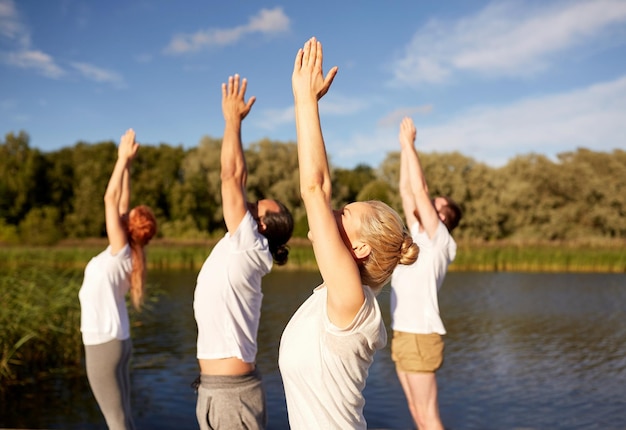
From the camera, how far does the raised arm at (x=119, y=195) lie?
12.9 ft

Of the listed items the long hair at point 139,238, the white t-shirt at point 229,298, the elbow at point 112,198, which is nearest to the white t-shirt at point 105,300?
the long hair at point 139,238

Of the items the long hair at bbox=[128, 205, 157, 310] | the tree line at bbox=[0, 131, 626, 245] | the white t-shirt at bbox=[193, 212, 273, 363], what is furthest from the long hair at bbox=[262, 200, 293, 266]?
the tree line at bbox=[0, 131, 626, 245]

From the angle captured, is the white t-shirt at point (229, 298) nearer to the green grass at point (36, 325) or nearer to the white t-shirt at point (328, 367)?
the white t-shirt at point (328, 367)

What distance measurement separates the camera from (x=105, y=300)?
3855 millimetres

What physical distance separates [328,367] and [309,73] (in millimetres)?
895

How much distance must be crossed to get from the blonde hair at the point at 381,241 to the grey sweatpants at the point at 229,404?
123 centimetres

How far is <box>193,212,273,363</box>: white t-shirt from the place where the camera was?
9.91 ft

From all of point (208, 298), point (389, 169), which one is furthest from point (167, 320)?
point (389, 169)

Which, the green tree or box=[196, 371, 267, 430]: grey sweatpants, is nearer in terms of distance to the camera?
box=[196, 371, 267, 430]: grey sweatpants

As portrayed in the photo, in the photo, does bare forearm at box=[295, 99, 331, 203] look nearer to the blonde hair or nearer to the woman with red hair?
the blonde hair

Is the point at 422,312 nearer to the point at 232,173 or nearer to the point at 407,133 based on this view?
the point at 407,133

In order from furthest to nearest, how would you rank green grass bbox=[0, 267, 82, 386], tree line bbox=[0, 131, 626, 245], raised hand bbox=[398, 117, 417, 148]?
tree line bbox=[0, 131, 626, 245] → green grass bbox=[0, 267, 82, 386] → raised hand bbox=[398, 117, 417, 148]

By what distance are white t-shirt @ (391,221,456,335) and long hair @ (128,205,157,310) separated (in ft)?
5.43

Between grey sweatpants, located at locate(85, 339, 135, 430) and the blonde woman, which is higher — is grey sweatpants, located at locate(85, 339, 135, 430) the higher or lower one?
the lower one
